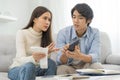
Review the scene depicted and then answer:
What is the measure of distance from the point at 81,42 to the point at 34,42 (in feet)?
1.27

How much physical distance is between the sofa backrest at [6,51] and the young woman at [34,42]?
30cm

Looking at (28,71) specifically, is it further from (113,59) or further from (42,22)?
(113,59)

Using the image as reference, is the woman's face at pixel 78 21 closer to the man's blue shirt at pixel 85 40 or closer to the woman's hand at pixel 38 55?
the man's blue shirt at pixel 85 40

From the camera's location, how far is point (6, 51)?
210cm

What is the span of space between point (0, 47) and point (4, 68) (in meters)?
0.18

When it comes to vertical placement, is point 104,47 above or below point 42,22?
below

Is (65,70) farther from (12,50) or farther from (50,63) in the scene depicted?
(12,50)

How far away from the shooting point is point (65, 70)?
5.93 ft

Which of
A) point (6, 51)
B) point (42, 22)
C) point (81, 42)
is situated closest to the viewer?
point (42, 22)

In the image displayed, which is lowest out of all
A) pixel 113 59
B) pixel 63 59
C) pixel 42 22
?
pixel 113 59

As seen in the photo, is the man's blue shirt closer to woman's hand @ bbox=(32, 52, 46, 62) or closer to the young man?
the young man

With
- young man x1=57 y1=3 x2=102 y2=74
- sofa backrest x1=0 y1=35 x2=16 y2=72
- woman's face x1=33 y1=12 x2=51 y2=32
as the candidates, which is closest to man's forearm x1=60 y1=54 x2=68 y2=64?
young man x1=57 y1=3 x2=102 y2=74

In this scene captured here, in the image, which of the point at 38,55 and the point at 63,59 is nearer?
the point at 38,55

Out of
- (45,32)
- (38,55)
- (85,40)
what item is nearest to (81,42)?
(85,40)
